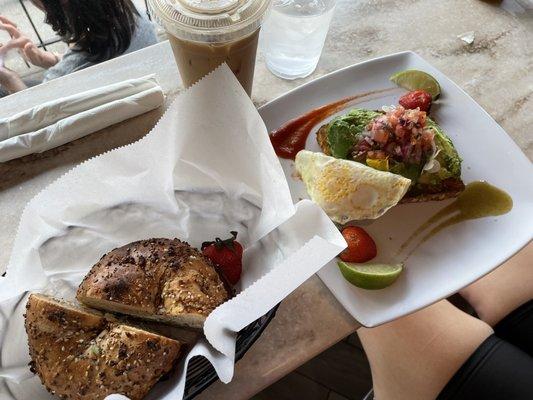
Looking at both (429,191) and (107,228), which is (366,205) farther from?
(107,228)

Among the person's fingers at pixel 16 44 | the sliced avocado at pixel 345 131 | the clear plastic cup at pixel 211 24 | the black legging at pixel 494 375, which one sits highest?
the clear plastic cup at pixel 211 24

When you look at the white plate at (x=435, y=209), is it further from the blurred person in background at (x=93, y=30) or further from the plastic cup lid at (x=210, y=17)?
the blurred person in background at (x=93, y=30)

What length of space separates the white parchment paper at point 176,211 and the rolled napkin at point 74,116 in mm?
309

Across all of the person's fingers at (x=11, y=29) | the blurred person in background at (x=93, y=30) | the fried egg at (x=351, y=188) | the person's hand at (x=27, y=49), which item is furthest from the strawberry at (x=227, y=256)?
the person's fingers at (x=11, y=29)

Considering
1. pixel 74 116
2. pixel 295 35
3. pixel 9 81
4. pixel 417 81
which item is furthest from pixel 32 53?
pixel 417 81

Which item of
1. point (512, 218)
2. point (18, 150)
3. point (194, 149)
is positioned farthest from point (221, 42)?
point (512, 218)

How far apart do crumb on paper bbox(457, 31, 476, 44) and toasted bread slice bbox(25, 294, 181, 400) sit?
1117mm

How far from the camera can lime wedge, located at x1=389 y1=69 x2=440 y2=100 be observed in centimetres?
119

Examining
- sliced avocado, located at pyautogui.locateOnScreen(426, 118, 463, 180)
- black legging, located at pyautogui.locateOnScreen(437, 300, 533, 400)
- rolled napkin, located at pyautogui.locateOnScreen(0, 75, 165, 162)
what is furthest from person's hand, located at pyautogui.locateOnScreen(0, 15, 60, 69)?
black legging, located at pyautogui.locateOnScreen(437, 300, 533, 400)

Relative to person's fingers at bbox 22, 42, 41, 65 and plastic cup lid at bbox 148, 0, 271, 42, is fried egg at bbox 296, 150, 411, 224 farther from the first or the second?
person's fingers at bbox 22, 42, 41, 65

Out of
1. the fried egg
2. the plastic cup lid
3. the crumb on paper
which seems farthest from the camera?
the crumb on paper

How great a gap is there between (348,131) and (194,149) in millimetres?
389

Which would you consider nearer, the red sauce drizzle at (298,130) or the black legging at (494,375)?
the black legging at (494,375)

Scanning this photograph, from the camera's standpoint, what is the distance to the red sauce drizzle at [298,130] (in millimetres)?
1122
